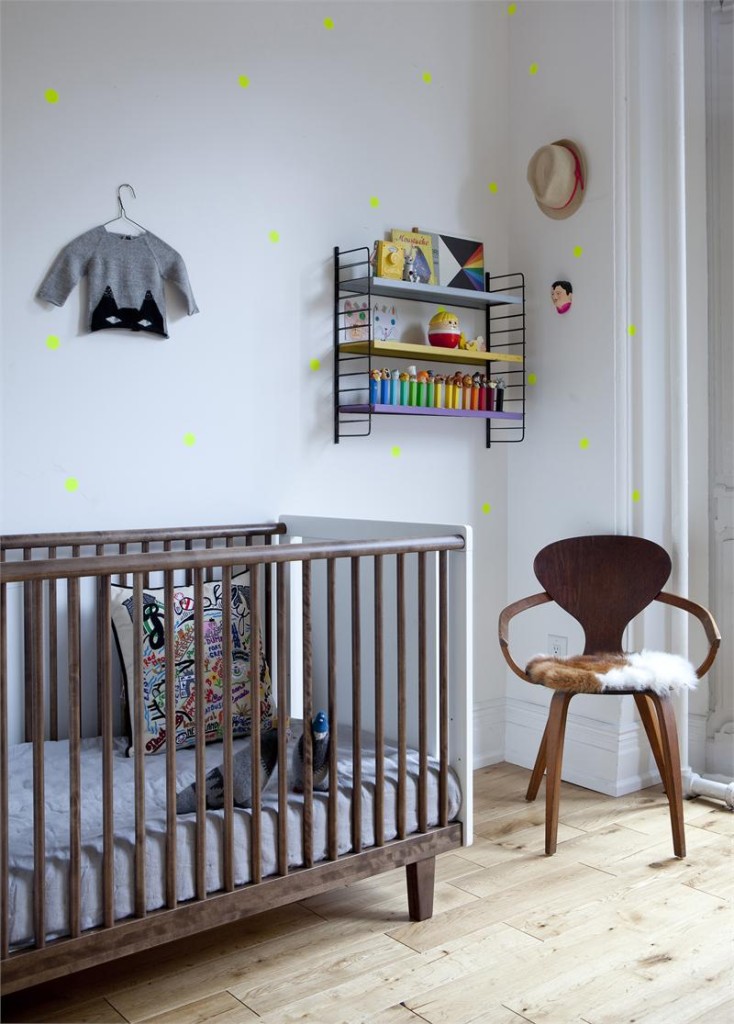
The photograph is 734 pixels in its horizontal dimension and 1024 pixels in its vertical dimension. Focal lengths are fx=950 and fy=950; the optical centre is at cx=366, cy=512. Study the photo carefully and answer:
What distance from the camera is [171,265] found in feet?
7.45

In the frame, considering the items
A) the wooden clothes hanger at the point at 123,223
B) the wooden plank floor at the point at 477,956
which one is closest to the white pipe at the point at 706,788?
the wooden plank floor at the point at 477,956

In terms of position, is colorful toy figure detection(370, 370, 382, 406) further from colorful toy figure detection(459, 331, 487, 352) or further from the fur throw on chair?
→ the fur throw on chair

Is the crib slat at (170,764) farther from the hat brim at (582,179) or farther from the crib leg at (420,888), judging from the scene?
the hat brim at (582,179)

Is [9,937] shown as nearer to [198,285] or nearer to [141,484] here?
[141,484]

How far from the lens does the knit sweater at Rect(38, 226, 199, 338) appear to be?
2.11 metres

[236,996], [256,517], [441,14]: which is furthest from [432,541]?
[441,14]

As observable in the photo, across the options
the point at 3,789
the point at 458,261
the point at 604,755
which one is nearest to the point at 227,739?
the point at 3,789

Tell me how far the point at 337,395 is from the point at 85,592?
0.87 meters

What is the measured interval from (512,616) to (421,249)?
1084 millimetres

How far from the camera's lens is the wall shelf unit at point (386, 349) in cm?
256

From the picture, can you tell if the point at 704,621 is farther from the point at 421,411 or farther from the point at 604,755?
the point at 421,411

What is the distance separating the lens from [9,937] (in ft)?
4.51

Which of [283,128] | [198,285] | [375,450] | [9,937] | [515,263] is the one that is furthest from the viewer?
[515,263]

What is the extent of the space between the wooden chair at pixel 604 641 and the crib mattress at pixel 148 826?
1.55 feet
